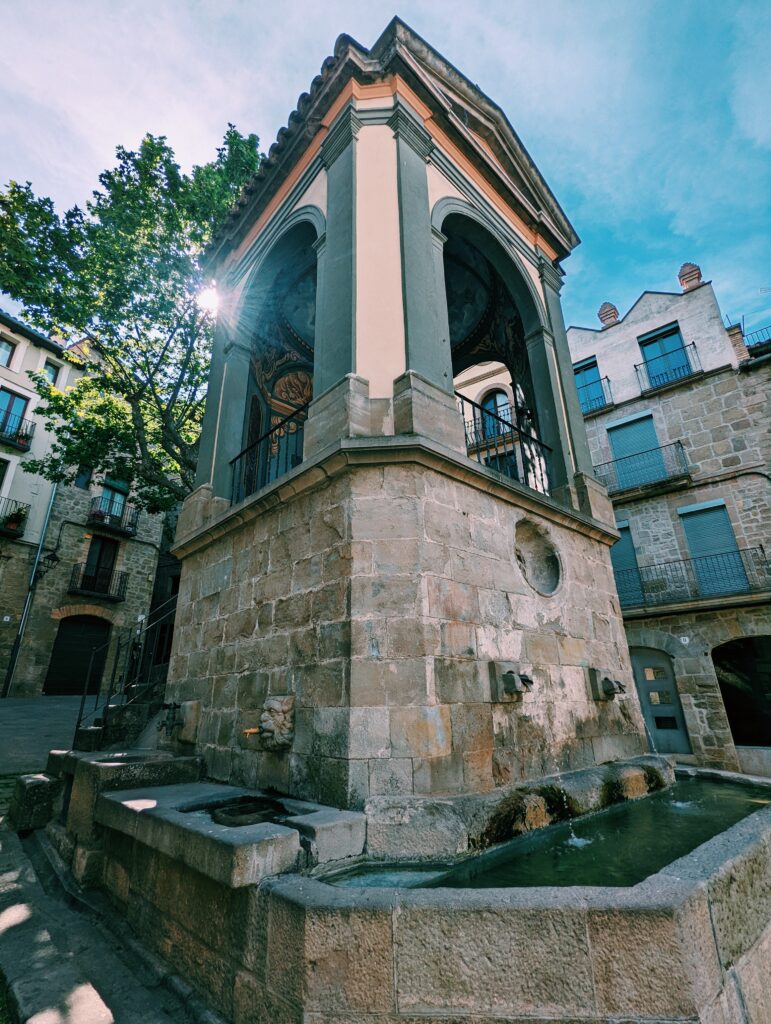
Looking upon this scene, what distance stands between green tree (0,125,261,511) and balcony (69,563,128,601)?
25.3 feet

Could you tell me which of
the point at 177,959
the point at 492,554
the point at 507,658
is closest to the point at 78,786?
the point at 177,959

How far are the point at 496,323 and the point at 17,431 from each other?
18.2 m

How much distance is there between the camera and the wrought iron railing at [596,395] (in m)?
15.2

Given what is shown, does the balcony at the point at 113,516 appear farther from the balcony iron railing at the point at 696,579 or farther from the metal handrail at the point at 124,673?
the balcony iron railing at the point at 696,579

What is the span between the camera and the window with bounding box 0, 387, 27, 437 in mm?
17250

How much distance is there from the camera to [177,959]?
2551 millimetres

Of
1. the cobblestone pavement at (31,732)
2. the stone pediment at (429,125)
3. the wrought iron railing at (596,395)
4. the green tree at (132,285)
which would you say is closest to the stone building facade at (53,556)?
the cobblestone pavement at (31,732)

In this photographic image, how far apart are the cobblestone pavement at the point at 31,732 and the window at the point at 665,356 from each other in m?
16.9

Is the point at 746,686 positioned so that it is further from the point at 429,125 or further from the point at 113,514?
the point at 113,514

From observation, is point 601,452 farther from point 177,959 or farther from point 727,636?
point 177,959

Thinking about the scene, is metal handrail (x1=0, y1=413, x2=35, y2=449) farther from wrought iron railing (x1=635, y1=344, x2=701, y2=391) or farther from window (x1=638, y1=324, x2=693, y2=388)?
window (x1=638, y1=324, x2=693, y2=388)

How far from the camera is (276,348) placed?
8.40 meters

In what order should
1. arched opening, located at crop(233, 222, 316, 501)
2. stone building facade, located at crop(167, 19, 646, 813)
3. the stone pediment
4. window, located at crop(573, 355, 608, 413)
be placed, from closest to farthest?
stone building facade, located at crop(167, 19, 646, 813)
the stone pediment
arched opening, located at crop(233, 222, 316, 501)
window, located at crop(573, 355, 608, 413)

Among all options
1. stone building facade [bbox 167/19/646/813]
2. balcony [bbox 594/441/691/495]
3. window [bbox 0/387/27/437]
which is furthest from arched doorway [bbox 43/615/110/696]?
balcony [bbox 594/441/691/495]
